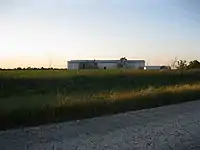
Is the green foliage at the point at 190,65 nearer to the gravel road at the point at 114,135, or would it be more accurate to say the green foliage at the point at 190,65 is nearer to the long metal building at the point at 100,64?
the long metal building at the point at 100,64

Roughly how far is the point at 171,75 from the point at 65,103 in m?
37.8

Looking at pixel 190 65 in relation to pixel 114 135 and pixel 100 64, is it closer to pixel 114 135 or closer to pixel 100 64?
pixel 100 64

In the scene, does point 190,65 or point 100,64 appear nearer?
point 190,65

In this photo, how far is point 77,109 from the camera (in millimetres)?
13766

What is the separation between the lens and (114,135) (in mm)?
9117

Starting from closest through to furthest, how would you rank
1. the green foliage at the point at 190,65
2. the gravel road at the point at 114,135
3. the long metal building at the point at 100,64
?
the gravel road at the point at 114,135
the green foliage at the point at 190,65
the long metal building at the point at 100,64

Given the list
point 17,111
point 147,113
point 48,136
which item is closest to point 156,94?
point 147,113

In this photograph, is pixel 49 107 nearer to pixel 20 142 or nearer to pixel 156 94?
pixel 20 142

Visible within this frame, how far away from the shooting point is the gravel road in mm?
7902

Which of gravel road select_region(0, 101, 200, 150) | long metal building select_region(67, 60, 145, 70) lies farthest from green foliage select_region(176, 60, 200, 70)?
gravel road select_region(0, 101, 200, 150)

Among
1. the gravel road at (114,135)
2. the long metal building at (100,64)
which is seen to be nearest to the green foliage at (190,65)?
the long metal building at (100,64)

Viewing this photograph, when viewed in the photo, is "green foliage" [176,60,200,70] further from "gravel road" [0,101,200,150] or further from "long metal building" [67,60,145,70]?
"gravel road" [0,101,200,150]

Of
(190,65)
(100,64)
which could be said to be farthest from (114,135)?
(100,64)

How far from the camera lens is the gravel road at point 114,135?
790 cm
